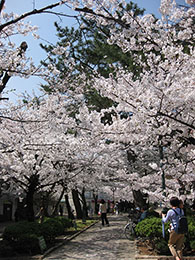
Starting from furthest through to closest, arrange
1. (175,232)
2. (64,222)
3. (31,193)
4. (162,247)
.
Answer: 1. (64,222)
2. (31,193)
3. (162,247)
4. (175,232)

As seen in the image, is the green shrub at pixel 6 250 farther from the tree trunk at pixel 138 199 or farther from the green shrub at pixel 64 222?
the tree trunk at pixel 138 199

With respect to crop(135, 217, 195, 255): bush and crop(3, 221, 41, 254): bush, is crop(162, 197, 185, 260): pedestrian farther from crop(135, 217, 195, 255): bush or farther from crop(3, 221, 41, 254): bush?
crop(3, 221, 41, 254): bush

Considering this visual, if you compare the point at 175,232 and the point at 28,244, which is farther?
the point at 28,244

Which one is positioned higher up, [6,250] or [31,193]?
[31,193]

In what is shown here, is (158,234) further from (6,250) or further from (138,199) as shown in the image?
(138,199)

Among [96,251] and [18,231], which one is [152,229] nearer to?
[96,251]

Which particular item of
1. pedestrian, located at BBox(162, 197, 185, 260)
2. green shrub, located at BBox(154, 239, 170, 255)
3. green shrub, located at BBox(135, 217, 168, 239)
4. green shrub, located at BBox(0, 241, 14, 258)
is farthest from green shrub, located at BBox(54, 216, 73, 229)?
pedestrian, located at BBox(162, 197, 185, 260)

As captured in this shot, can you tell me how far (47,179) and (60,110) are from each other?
454 centimetres

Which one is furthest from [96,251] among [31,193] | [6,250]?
[31,193]

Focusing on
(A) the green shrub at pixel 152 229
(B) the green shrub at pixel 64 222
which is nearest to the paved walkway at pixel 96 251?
(A) the green shrub at pixel 152 229

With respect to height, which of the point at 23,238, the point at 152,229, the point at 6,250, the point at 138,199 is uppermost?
the point at 138,199

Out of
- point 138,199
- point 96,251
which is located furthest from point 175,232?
point 138,199

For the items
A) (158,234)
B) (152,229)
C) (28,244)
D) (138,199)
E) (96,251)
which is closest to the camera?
(158,234)

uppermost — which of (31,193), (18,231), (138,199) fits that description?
(31,193)
